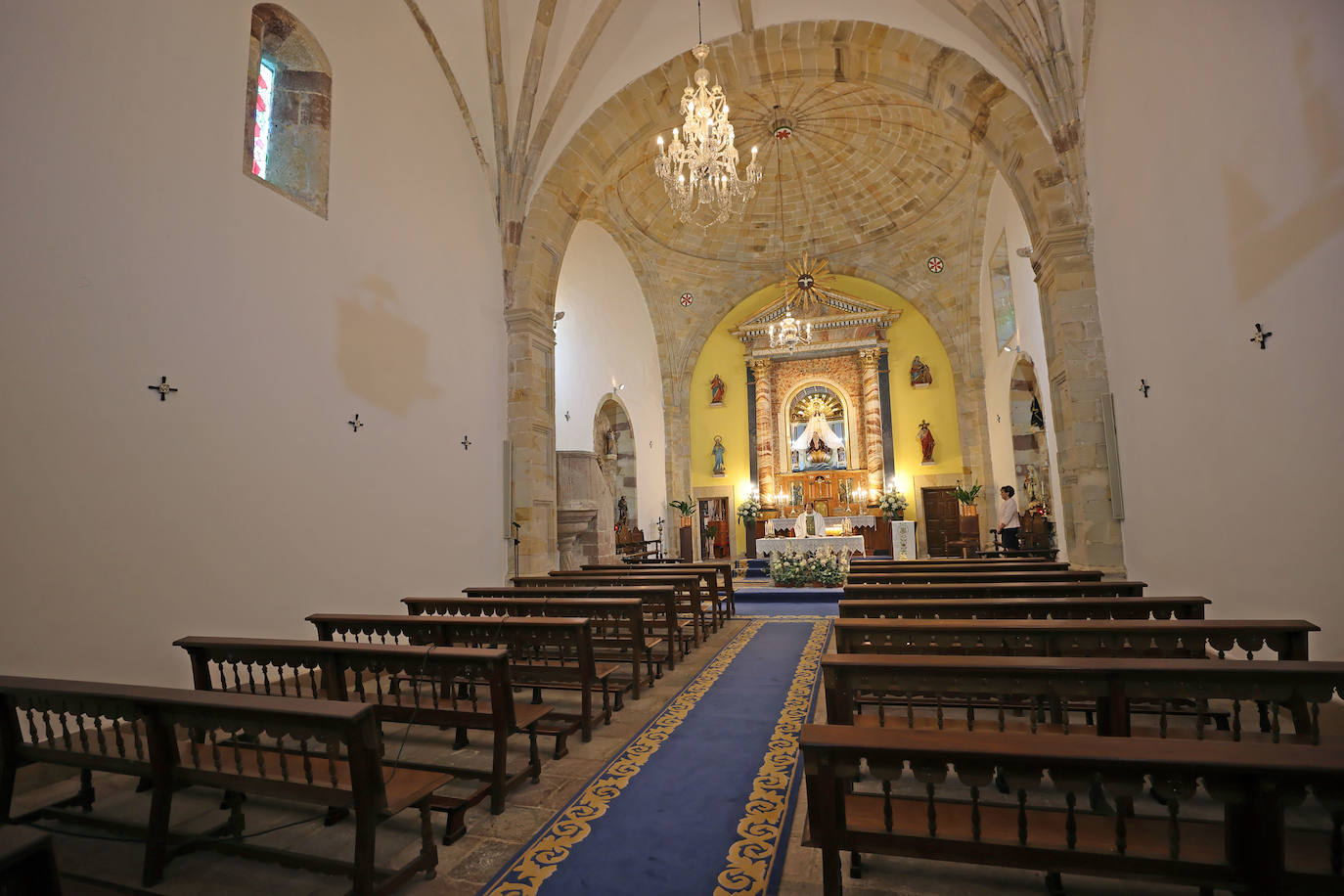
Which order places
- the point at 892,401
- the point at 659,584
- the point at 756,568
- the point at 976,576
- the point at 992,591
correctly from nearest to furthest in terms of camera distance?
the point at 992,591 < the point at 976,576 < the point at 659,584 < the point at 756,568 < the point at 892,401

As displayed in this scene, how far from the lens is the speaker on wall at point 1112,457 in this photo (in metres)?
5.95

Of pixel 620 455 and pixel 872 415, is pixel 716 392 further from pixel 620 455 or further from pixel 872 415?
pixel 620 455

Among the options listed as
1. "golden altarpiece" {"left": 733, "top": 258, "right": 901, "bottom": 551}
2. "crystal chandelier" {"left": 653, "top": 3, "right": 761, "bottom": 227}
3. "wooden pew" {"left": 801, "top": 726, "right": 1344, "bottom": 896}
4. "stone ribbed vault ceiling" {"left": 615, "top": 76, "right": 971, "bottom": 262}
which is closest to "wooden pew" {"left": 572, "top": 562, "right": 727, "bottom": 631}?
"crystal chandelier" {"left": 653, "top": 3, "right": 761, "bottom": 227}

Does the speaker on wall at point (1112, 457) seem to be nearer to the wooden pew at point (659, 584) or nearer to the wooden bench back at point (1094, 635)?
the wooden bench back at point (1094, 635)

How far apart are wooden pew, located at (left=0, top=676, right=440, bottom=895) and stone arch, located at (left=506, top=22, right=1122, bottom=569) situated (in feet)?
19.0

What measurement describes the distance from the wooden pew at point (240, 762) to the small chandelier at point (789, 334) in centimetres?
1244

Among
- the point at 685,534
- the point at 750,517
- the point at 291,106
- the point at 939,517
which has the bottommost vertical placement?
the point at 685,534

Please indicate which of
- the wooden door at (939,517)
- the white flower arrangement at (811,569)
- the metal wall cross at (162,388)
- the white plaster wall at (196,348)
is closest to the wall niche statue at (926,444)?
the wooden door at (939,517)

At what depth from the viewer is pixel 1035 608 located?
370 cm

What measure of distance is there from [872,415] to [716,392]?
156 inches

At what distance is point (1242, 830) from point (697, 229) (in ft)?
49.5

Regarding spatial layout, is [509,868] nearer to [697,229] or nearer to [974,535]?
[974,535]

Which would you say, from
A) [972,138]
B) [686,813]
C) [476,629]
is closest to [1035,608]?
[686,813]

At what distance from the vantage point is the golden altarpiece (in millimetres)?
16188
